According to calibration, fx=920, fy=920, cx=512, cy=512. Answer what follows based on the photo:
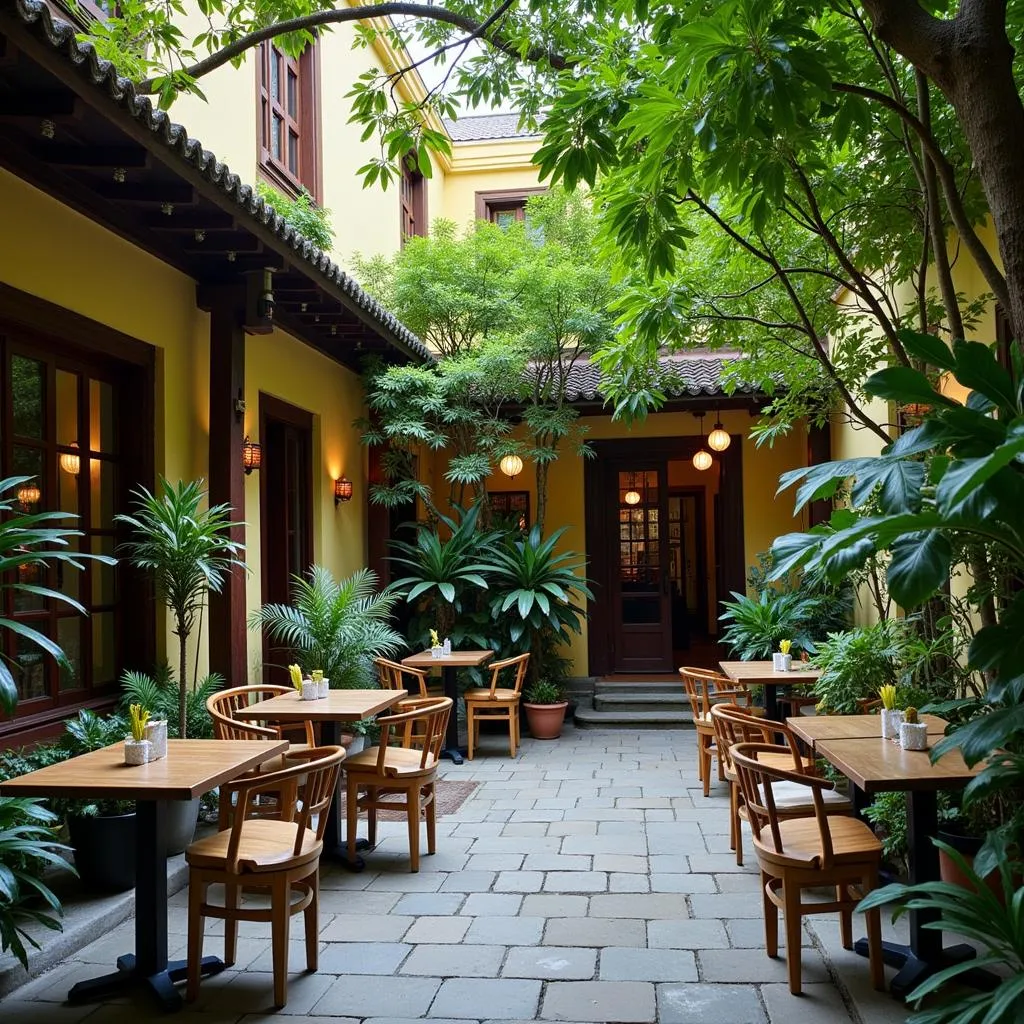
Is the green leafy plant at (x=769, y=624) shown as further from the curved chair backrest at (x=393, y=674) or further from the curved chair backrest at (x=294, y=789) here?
the curved chair backrest at (x=294, y=789)

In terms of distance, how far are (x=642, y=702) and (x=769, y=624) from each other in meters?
1.84

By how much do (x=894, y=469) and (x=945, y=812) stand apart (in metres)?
2.54

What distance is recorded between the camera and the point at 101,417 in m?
5.09

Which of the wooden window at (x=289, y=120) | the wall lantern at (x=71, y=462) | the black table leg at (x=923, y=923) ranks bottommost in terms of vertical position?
the black table leg at (x=923, y=923)

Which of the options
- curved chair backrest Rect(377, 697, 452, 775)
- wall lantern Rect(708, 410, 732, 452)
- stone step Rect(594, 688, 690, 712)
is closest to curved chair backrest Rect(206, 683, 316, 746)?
curved chair backrest Rect(377, 697, 452, 775)

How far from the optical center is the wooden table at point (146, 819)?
314cm

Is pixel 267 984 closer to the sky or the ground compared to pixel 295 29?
closer to the ground

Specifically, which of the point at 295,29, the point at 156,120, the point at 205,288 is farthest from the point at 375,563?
the point at 156,120

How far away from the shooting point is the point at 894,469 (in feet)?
6.61

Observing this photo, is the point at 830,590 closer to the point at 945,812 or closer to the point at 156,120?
the point at 945,812

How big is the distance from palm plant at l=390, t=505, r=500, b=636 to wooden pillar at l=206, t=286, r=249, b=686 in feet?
8.84

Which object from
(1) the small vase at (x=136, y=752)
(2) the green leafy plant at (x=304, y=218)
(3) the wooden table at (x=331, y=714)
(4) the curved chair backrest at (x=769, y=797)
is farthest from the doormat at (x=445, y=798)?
(2) the green leafy plant at (x=304, y=218)

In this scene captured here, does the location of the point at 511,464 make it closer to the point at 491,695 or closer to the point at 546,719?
the point at 491,695

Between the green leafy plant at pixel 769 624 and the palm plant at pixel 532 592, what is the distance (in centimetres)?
145
